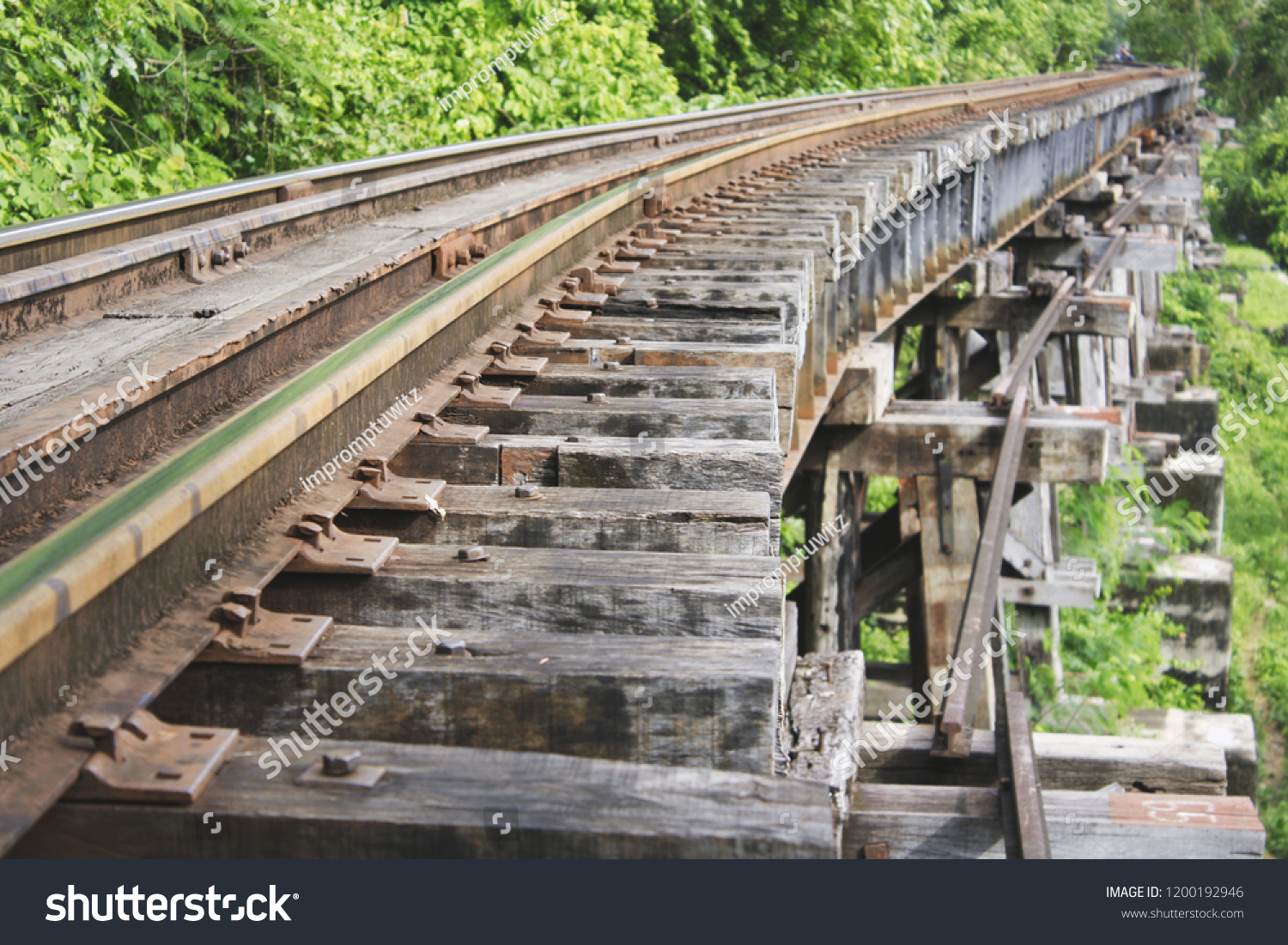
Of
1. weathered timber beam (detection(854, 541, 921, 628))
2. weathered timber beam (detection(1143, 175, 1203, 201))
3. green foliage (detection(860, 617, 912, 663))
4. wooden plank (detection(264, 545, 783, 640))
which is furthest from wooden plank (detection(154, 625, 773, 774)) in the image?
weathered timber beam (detection(1143, 175, 1203, 201))

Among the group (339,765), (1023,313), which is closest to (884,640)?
(1023,313)

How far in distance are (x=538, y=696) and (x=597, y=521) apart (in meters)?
0.54

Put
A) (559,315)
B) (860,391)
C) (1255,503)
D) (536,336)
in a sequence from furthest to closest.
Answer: (1255,503) < (860,391) < (559,315) < (536,336)

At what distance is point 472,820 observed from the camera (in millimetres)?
1227

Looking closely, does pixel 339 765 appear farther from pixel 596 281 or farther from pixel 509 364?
pixel 596 281

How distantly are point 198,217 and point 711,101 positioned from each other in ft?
33.1

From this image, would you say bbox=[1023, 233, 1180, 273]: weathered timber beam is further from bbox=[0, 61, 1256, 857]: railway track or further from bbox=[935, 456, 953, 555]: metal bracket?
bbox=[0, 61, 1256, 857]: railway track

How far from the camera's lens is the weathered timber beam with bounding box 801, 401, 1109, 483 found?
5309mm

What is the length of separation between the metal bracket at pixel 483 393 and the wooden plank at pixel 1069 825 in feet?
3.59

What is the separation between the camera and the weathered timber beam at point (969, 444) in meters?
5.31

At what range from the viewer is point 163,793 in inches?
49.3

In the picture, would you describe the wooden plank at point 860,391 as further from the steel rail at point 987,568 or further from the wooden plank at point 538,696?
the wooden plank at point 538,696

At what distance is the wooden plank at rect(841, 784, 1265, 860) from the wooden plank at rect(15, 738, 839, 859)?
3.68ft

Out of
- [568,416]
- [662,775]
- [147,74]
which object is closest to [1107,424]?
[568,416]
